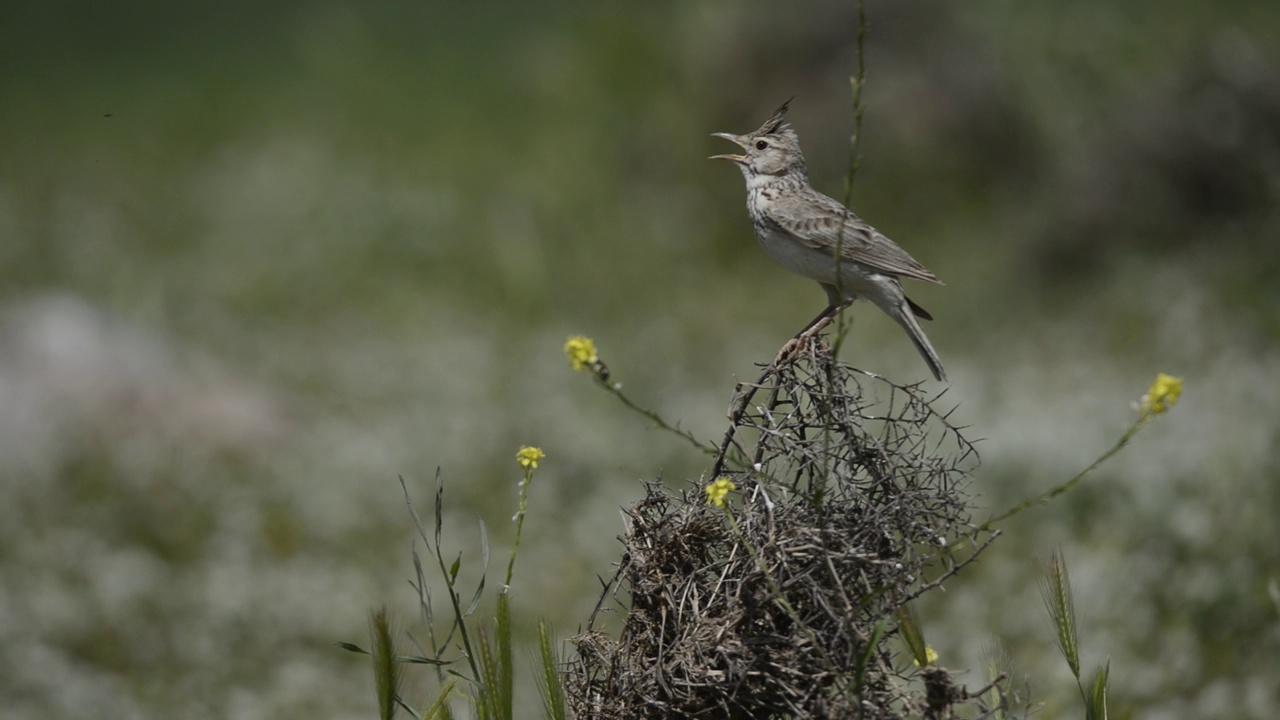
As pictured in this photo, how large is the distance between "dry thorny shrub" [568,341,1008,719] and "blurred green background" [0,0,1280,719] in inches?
90.1

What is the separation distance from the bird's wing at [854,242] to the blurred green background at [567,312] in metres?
1.71

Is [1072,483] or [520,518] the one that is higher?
[520,518]

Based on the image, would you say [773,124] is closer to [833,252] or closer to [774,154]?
[774,154]

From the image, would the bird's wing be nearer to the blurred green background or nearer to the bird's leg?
the bird's leg

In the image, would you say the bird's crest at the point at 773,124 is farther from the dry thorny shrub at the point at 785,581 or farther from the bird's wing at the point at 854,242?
the dry thorny shrub at the point at 785,581

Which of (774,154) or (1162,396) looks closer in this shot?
(1162,396)

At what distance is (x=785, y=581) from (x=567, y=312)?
24.6 ft

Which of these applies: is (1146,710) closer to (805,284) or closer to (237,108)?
(805,284)

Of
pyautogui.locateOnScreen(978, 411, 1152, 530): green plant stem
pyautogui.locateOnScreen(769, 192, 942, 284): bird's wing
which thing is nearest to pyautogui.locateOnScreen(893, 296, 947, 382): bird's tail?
pyautogui.locateOnScreen(769, 192, 942, 284): bird's wing

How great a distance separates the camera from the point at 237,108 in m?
14.6

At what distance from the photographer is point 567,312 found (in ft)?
32.1

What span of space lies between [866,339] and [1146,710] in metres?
4.79

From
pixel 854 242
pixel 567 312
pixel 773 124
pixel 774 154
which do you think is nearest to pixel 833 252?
pixel 854 242

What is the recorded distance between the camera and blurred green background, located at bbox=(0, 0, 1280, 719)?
217 inches
